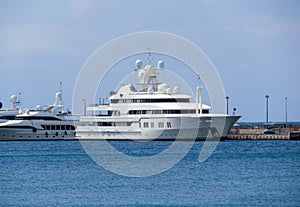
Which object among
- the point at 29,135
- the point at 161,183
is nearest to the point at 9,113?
the point at 29,135

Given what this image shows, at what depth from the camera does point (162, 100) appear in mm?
90438

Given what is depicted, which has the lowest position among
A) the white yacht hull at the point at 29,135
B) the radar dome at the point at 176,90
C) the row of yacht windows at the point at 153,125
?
the white yacht hull at the point at 29,135

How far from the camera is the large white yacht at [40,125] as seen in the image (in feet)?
334

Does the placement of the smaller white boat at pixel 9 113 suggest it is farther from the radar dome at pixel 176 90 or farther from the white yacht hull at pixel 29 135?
the radar dome at pixel 176 90

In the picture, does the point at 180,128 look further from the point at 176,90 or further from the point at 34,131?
the point at 34,131

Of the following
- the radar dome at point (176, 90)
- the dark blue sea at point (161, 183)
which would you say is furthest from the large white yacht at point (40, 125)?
the dark blue sea at point (161, 183)

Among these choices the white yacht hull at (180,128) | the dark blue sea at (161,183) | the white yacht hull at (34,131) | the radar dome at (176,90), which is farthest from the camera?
the white yacht hull at (34,131)

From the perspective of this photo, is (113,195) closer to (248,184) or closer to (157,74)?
(248,184)

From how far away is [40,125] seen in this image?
103 m

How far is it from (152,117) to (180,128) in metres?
3.52

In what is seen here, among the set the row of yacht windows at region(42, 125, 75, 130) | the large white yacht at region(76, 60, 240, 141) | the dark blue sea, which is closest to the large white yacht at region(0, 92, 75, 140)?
the row of yacht windows at region(42, 125, 75, 130)

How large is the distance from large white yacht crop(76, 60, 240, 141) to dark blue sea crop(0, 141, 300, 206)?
49.3 ft

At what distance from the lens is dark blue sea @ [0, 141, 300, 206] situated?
40.9m

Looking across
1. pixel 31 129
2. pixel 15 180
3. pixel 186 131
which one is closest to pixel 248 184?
pixel 15 180
